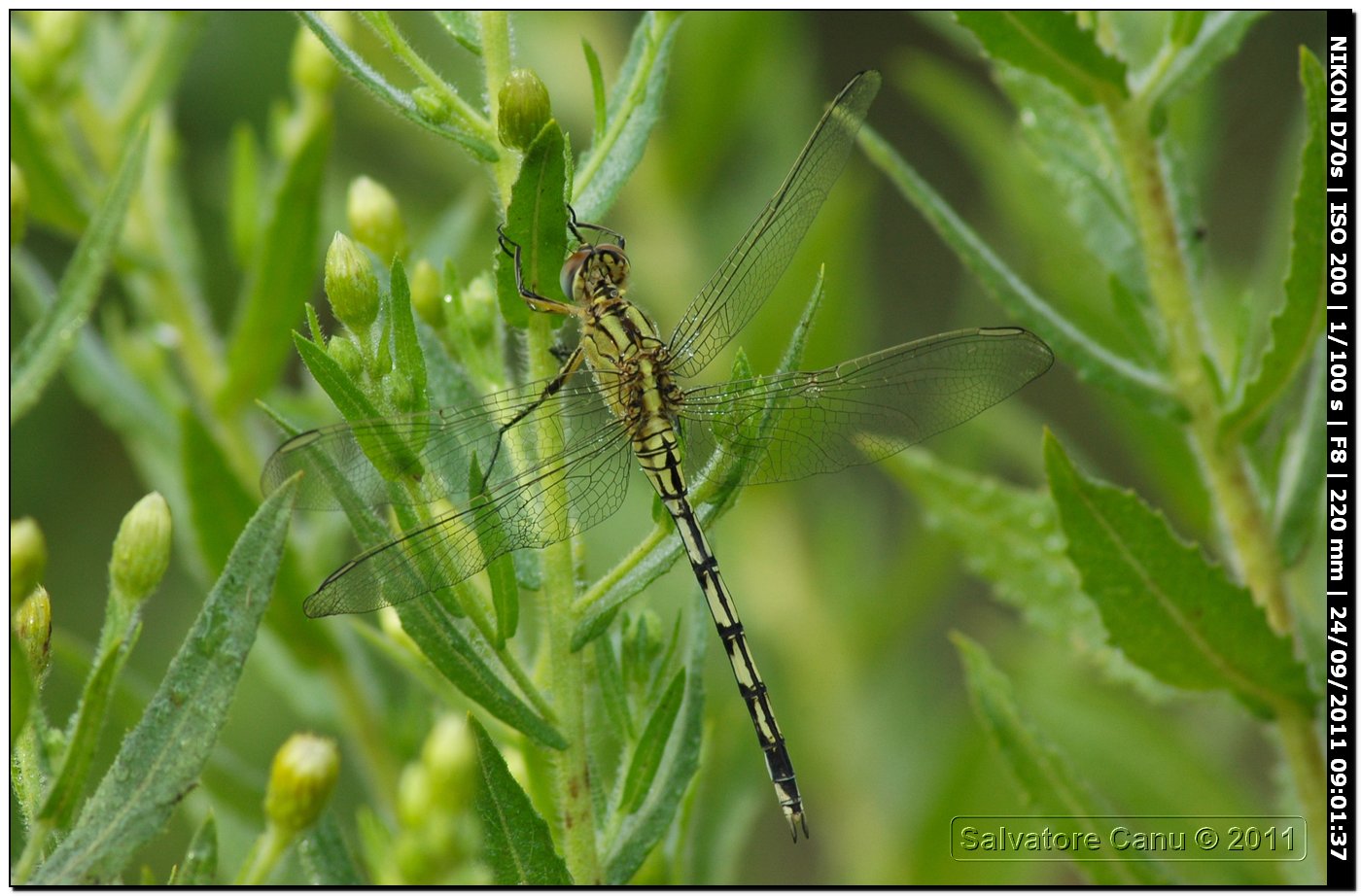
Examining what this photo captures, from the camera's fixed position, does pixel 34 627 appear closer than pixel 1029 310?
Yes

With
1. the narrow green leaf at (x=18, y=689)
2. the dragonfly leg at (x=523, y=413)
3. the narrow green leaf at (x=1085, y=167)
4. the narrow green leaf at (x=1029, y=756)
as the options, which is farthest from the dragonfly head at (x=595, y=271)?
the narrow green leaf at (x=18, y=689)

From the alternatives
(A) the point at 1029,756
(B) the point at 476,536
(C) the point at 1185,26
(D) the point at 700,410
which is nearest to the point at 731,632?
(D) the point at 700,410

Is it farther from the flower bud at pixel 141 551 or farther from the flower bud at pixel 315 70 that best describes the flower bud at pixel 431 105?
the flower bud at pixel 315 70

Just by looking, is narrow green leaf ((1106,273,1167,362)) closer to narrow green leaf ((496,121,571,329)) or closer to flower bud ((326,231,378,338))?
narrow green leaf ((496,121,571,329))

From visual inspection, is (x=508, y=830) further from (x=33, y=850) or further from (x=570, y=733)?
(x=33, y=850)

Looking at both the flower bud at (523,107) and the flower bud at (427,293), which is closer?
the flower bud at (523,107)

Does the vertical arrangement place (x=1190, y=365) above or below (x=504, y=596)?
above

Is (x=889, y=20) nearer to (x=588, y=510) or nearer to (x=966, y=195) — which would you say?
(x=966, y=195)

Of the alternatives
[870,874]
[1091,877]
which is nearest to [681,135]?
[870,874]
